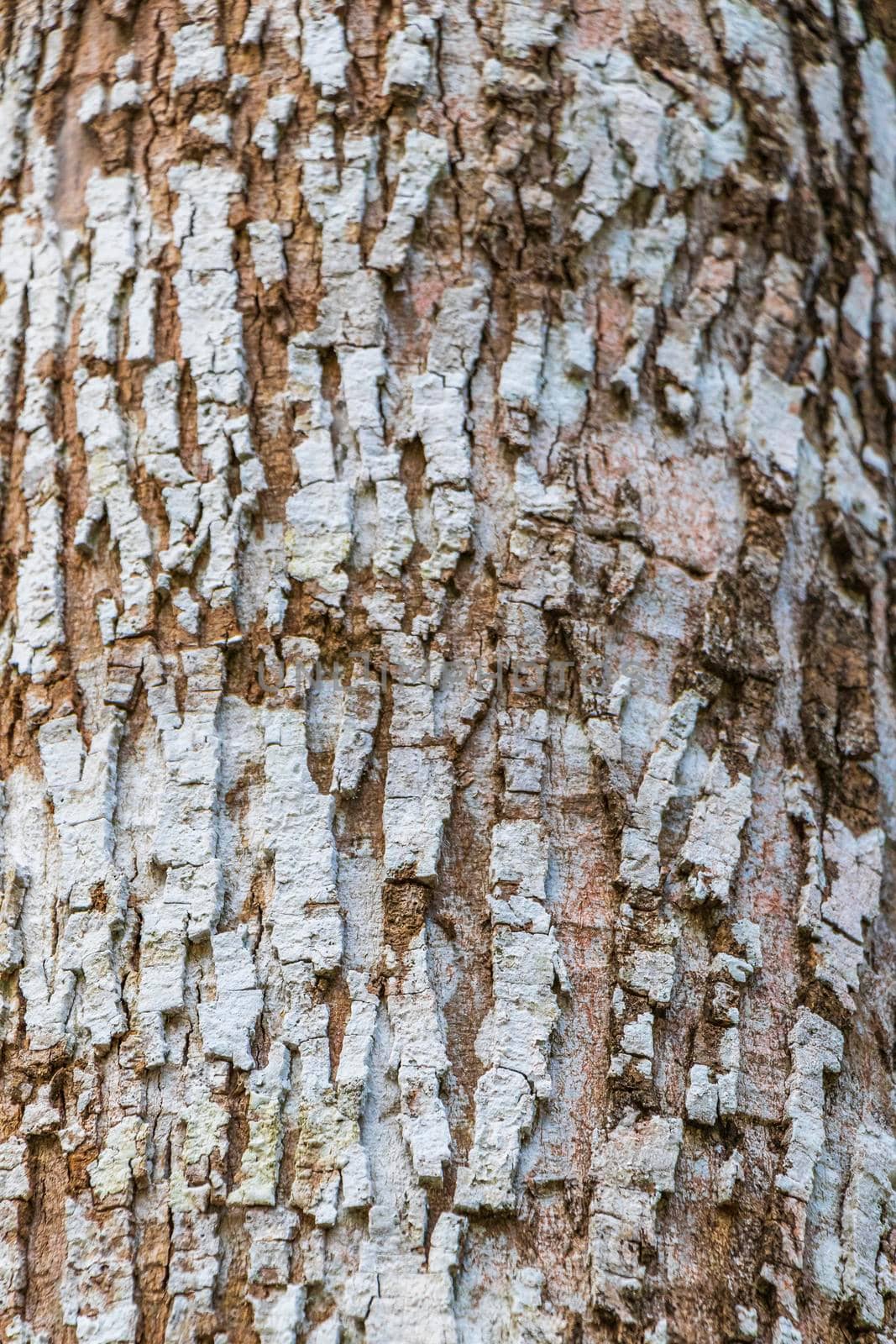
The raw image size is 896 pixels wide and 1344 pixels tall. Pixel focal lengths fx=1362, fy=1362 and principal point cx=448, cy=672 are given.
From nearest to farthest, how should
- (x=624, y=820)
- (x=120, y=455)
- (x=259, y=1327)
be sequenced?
(x=259, y=1327) → (x=624, y=820) → (x=120, y=455)

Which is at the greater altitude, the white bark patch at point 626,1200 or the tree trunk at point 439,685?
the tree trunk at point 439,685

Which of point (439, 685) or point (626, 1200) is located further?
point (439, 685)

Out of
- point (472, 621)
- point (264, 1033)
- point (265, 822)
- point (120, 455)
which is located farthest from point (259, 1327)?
point (120, 455)

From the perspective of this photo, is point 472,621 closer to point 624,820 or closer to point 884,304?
point 624,820

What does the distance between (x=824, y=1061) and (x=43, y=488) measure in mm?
1227

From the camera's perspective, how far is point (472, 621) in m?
1.68

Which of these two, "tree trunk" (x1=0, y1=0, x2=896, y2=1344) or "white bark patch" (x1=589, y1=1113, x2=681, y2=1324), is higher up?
"tree trunk" (x1=0, y1=0, x2=896, y2=1344)

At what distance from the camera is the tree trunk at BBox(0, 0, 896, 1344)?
4.71 ft

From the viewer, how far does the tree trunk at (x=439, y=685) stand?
1.43 meters

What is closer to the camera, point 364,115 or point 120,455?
point 120,455

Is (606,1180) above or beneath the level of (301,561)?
beneath

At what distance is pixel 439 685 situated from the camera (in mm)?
1638

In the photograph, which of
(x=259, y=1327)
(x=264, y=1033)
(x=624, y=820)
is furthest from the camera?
(x=624, y=820)

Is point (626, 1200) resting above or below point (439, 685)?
below
